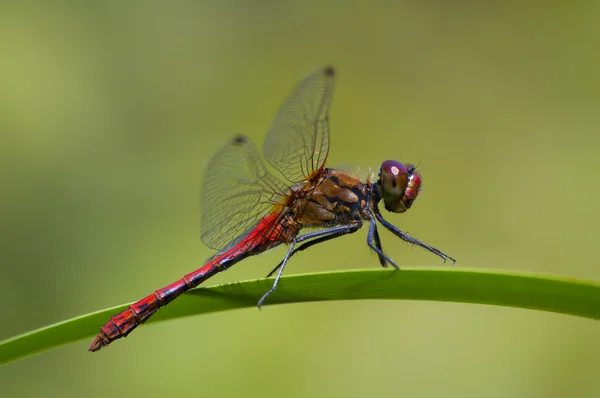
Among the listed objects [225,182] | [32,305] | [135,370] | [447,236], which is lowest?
[135,370]

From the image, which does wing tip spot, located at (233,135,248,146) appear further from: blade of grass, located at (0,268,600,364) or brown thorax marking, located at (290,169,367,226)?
blade of grass, located at (0,268,600,364)

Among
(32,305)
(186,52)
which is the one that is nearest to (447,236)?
(186,52)

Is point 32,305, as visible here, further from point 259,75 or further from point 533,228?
point 533,228

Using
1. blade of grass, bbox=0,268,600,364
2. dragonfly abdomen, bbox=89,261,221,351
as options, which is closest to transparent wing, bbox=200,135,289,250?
dragonfly abdomen, bbox=89,261,221,351

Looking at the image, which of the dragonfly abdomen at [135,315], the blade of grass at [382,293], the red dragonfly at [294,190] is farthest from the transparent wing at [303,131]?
the blade of grass at [382,293]

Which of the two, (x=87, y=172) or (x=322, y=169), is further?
(x=87, y=172)

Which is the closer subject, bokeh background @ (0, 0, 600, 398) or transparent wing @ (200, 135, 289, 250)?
transparent wing @ (200, 135, 289, 250)

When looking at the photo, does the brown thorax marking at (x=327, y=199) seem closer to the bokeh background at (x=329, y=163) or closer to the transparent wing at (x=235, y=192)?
the transparent wing at (x=235, y=192)

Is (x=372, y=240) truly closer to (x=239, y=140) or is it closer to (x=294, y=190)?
(x=294, y=190)
